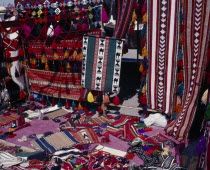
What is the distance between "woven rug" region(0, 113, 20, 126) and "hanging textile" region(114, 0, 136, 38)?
3.25 m

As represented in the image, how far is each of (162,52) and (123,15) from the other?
1.19 meters

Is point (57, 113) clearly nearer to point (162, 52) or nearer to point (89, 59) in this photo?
point (89, 59)

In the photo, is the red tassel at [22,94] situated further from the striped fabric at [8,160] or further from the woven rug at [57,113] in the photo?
→ the striped fabric at [8,160]

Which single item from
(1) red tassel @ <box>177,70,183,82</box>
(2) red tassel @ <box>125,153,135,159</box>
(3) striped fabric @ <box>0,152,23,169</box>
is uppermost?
(1) red tassel @ <box>177,70,183,82</box>

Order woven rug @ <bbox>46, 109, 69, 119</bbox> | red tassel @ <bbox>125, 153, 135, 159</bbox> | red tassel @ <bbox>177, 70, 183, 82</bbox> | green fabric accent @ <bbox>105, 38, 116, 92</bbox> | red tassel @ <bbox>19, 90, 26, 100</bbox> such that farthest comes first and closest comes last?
red tassel @ <bbox>19, 90, 26, 100</bbox>
woven rug @ <bbox>46, 109, 69, 119</bbox>
green fabric accent @ <bbox>105, 38, 116, 92</bbox>
red tassel @ <bbox>177, 70, 183, 82</bbox>
red tassel @ <bbox>125, 153, 135, 159</bbox>

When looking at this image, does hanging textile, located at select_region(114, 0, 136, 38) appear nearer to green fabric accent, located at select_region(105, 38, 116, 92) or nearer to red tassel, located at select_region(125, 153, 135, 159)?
green fabric accent, located at select_region(105, 38, 116, 92)

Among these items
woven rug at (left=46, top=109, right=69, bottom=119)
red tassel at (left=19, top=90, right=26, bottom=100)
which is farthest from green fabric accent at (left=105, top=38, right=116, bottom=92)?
red tassel at (left=19, top=90, right=26, bottom=100)

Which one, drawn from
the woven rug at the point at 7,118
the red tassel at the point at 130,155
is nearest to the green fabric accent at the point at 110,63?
the red tassel at the point at 130,155

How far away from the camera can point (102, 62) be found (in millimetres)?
6340

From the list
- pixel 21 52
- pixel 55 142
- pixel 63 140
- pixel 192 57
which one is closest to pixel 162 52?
pixel 192 57

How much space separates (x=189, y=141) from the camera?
5.37 meters

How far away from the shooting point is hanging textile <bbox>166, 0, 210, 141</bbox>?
5.19 meters

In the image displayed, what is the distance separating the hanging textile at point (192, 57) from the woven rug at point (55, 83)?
106 inches

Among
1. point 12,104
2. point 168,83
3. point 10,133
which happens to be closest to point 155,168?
point 168,83
